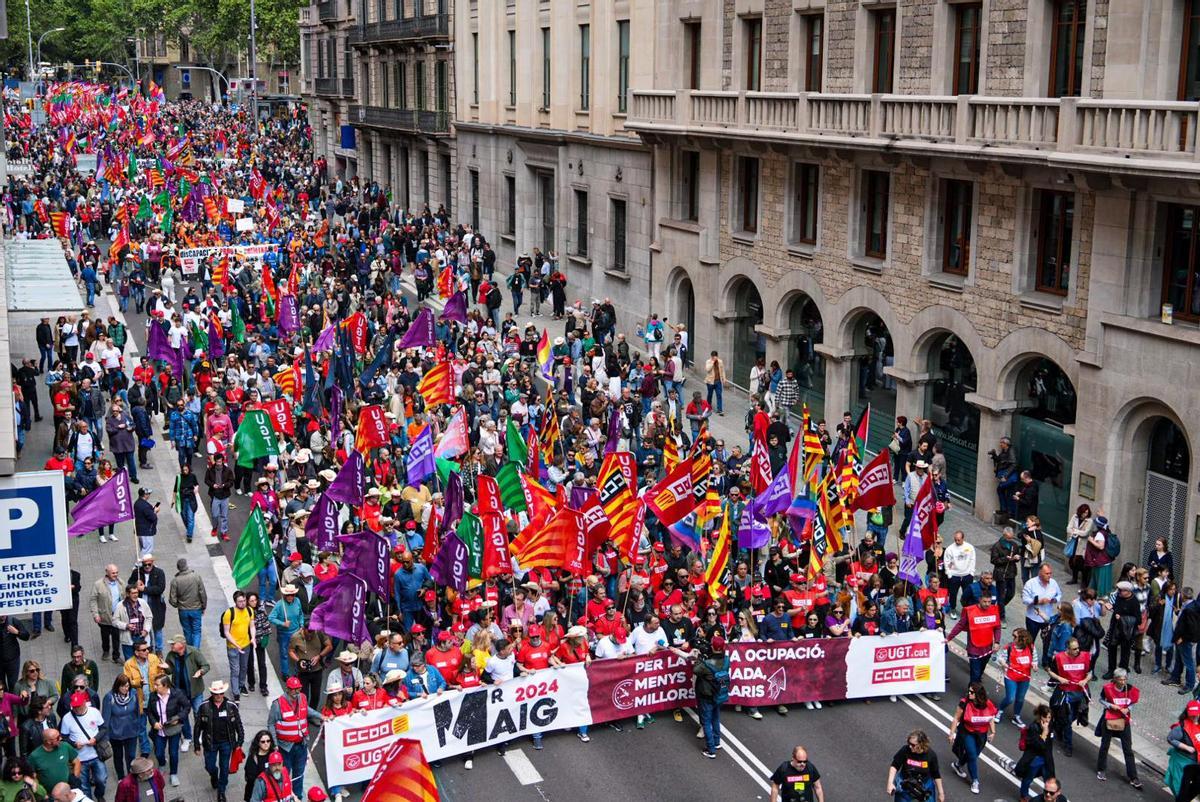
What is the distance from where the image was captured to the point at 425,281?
155 ft

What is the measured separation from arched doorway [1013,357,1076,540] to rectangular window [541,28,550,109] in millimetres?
25640

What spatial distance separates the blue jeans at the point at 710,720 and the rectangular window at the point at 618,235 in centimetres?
2617

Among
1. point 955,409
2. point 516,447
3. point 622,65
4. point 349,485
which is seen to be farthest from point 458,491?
point 622,65

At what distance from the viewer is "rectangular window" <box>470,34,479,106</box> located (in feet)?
184

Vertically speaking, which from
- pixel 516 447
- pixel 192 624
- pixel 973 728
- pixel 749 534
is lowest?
pixel 973 728

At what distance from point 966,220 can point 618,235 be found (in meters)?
16.8

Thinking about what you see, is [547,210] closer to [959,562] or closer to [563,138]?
[563,138]

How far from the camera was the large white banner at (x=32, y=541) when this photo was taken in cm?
1250

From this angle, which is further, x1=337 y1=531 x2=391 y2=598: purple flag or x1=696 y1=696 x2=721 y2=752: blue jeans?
x1=337 y1=531 x2=391 y2=598: purple flag

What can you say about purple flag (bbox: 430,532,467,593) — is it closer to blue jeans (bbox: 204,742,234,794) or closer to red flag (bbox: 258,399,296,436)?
blue jeans (bbox: 204,742,234,794)

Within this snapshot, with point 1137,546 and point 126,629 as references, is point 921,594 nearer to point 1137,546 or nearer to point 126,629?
point 1137,546

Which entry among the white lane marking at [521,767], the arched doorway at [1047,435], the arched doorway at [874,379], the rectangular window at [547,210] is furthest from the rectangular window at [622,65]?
the white lane marking at [521,767]

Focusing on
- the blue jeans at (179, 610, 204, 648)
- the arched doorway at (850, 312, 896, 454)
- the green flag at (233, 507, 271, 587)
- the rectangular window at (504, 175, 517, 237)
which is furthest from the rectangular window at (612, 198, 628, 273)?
the blue jeans at (179, 610, 204, 648)

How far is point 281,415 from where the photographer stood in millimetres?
28203
